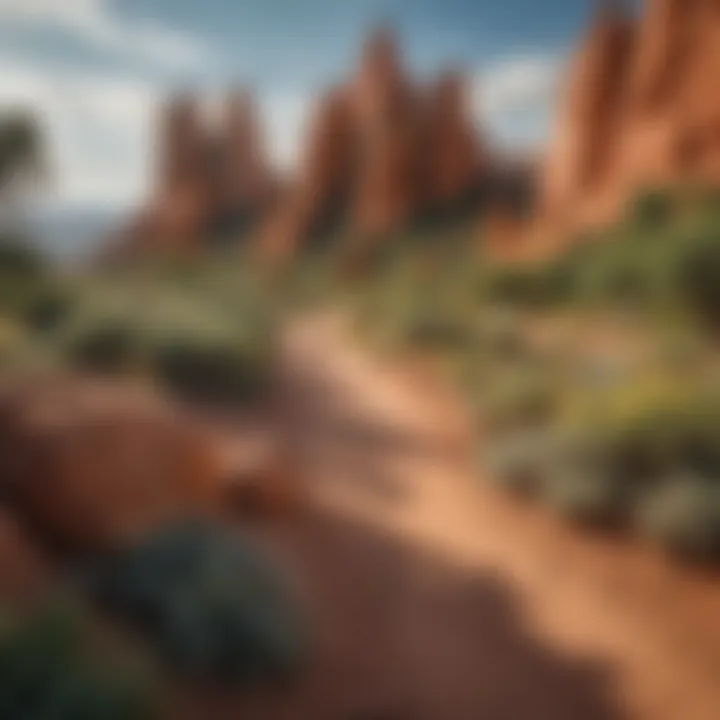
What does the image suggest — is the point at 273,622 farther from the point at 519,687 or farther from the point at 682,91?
the point at 682,91

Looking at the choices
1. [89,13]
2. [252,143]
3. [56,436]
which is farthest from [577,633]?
[89,13]

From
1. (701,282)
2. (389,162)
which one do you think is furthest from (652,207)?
(389,162)

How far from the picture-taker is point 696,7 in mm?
3010

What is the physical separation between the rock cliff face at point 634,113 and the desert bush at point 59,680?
3176 millimetres

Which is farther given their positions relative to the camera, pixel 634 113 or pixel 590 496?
pixel 634 113

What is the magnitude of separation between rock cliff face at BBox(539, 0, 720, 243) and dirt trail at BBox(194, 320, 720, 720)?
1873 mm

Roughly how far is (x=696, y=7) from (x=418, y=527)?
9.60 ft

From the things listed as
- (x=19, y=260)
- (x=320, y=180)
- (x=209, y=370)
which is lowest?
(x=19, y=260)

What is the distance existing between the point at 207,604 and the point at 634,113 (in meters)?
3.74

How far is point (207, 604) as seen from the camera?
254cm

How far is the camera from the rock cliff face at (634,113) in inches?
122

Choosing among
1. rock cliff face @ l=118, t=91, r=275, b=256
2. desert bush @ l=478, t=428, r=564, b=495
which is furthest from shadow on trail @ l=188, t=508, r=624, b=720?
rock cliff face @ l=118, t=91, r=275, b=256

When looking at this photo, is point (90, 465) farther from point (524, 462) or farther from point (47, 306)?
point (524, 462)

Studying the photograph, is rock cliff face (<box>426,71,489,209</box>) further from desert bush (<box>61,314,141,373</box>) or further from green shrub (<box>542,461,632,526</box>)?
desert bush (<box>61,314,141,373</box>)
